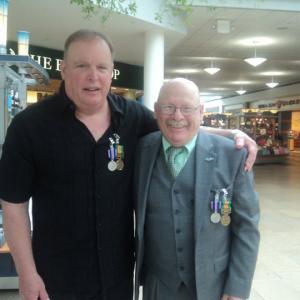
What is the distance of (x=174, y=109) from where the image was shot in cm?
164

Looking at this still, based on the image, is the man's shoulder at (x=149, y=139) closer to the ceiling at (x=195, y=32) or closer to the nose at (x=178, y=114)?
the nose at (x=178, y=114)

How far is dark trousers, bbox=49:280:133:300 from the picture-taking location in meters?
1.73

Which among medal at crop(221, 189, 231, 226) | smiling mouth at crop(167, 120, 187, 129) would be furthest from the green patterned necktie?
medal at crop(221, 189, 231, 226)

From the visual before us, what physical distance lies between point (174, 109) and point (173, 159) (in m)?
0.21

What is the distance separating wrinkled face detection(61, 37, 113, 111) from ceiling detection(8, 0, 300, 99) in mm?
5275

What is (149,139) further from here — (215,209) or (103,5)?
(103,5)

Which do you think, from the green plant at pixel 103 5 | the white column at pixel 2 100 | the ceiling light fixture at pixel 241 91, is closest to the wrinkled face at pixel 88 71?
the white column at pixel 2 100

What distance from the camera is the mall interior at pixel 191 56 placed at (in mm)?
3533

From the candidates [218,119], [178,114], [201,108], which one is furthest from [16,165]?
[218,119]

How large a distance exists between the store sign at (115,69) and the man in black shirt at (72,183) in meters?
8.86

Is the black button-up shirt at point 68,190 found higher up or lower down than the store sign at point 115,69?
lower down

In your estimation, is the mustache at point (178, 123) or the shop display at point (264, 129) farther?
the shop display at point (264, 129)

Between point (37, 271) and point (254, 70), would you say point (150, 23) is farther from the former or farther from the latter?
point (254, 70)

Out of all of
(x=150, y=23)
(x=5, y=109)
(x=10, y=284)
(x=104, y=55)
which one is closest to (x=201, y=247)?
(x=104, y=55)
